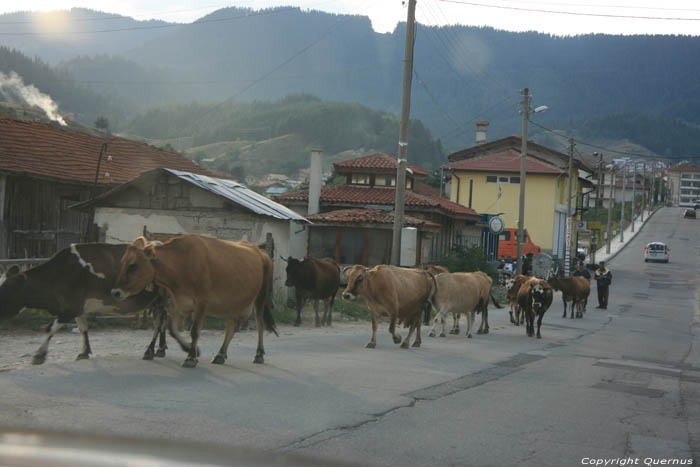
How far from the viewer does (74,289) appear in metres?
10.7

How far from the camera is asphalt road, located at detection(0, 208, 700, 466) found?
6.56 m

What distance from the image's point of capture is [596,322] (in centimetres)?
2575

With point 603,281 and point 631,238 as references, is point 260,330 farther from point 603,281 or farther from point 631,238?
point 631,238

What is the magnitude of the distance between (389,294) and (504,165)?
1803 inches

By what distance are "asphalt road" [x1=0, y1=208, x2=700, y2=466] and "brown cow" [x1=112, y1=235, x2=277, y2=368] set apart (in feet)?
2.34

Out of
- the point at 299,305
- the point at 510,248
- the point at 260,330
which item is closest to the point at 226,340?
the point at 260,330

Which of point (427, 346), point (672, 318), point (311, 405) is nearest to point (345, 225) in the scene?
point (672, 318)

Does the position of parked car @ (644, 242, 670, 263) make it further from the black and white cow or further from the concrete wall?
the black and white cow

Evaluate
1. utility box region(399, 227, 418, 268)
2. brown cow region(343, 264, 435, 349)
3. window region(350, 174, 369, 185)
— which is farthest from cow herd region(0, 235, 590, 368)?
window region(350, 174, 369, 185)

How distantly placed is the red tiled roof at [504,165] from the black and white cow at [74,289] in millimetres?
48794

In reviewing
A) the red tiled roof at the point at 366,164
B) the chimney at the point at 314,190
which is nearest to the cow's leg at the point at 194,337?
the chimney at the point at 314,190

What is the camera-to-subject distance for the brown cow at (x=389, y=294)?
1471 cm

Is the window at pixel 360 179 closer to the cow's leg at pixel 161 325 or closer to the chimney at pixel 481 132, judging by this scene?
the cow's leg at pixel 161 325

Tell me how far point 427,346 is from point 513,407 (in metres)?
6.64
